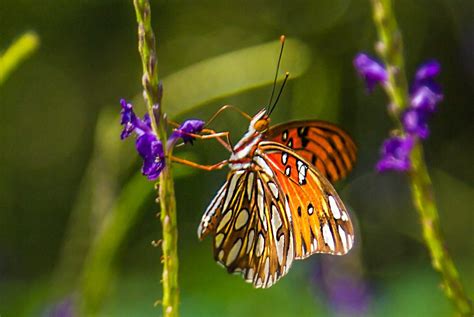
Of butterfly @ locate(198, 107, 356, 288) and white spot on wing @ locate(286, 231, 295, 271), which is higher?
butterfly @ locate(198, 107, 356, 288)

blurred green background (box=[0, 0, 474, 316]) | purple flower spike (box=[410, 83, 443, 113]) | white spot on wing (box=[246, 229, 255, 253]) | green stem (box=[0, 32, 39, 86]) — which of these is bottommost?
white spot on wing (box=[246, 229, 255, 253])

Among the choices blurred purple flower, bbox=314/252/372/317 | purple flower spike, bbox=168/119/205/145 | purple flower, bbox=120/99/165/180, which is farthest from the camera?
blurred purple flower, bbox=314/252/372/317

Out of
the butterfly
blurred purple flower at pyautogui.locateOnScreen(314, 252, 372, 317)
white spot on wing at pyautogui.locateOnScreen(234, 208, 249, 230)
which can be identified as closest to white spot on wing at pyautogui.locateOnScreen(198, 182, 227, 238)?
the butterfly

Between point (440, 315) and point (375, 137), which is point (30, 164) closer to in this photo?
point (375, 137)

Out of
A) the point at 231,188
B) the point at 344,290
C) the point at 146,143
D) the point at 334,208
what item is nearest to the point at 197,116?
the point at 344,290

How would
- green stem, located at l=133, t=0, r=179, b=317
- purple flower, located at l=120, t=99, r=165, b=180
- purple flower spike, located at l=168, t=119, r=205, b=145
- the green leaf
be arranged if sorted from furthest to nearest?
the green leaf < purple flower spike, located at l=168, t=119, r=205, b=145 < purple flower, located at l=120, t=99, r=165, b=180 < green stem, located at l=133, t=0, r=179, b=317

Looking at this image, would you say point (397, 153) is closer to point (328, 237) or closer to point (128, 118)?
point (328, 237)

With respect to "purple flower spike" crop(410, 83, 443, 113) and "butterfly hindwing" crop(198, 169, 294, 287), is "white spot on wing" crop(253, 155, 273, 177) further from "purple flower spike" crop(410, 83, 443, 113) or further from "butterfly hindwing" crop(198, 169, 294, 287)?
"purple flower spike" crop(410, 83, 443, 113)
